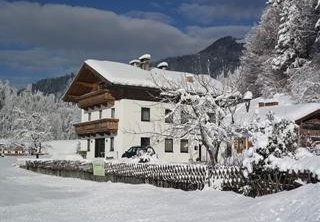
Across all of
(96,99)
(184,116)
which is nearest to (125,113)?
(96,99)

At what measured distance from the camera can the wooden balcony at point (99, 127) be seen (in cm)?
4878

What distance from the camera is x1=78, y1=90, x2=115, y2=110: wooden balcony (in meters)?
49.8

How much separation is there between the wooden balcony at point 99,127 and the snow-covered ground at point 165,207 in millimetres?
28004

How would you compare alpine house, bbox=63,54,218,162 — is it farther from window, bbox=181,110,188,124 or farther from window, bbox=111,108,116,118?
window, bbox=181,110,188,124

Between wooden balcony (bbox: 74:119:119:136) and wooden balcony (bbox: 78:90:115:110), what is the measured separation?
210cm

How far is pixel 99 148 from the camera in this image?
53031mm

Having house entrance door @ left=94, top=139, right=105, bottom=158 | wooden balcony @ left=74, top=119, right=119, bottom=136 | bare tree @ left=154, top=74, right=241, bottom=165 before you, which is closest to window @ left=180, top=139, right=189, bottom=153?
wooden balcony @ left=74, top=119, right=119, bottom=136

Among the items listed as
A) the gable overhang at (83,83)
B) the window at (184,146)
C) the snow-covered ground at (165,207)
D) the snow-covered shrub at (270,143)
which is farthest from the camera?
the gable overhang at (83,83)

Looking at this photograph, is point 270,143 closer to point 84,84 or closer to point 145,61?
point 145,61

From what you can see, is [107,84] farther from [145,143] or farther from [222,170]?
[222,170]

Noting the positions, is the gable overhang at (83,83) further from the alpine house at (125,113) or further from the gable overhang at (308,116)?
the gable overhang at (308,116)

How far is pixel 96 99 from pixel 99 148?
528cm

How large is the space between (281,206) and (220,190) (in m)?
6.79

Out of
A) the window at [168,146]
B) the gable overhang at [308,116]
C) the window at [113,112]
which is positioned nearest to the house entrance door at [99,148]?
the window at [113,112]
